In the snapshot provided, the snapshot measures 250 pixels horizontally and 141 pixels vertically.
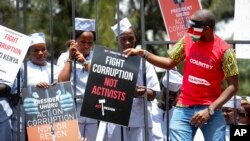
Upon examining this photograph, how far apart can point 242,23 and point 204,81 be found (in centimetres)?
103

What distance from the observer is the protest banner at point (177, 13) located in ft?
26.2

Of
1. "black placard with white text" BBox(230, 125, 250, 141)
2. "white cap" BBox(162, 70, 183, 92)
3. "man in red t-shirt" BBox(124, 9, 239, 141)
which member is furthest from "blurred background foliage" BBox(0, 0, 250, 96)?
"man in red t-shirt" BBox(124, 9, 239, 141)

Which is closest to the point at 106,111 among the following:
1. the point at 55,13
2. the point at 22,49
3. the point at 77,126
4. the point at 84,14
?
the point at 77,126

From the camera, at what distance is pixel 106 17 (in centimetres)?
1705

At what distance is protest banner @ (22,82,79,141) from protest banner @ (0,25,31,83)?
0.22 m

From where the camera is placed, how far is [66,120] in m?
7.30

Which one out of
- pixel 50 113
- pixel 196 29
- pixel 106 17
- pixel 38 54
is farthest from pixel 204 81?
pixel 106 17

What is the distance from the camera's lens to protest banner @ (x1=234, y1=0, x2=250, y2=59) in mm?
7699

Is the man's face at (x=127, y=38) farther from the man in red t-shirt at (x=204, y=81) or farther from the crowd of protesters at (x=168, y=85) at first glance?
the man in red t-shirt at (x=204, y=81)

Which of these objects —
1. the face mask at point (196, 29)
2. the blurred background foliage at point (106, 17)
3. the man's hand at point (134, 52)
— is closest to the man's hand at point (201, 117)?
the face mask at point (196, 29)

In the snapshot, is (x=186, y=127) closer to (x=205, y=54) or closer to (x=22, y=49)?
(x=205, y=54)

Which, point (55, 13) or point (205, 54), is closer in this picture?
point (205, 54)

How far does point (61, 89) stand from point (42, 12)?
13.2 meters

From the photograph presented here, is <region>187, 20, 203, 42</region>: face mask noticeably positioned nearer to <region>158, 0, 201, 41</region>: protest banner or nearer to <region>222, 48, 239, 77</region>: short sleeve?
<region>222, 48, 239, 77</region>: short sleeve
